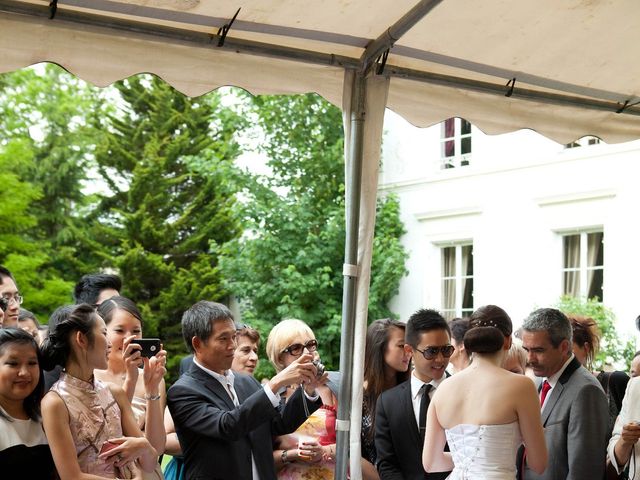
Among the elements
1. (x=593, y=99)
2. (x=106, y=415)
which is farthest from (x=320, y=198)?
(x=106, y=415)

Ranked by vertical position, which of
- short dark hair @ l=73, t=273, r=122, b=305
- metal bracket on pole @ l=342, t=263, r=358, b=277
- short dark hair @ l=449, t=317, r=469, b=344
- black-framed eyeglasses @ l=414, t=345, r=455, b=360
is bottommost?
black-framed eyeglasses @ l=414, t=345, r=455, b=360

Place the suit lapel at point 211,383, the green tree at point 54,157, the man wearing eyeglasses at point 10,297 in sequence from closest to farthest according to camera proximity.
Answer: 1. the suit lapel at point 211,383
2. the man wearing eyeglasses at point 10,297
3. the green tree at point 54,157

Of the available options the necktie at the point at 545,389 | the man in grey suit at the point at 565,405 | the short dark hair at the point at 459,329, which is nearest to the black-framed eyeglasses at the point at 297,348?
the man in grey suit at the point at 565,405

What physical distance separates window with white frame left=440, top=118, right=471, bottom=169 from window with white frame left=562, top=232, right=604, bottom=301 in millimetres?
3504

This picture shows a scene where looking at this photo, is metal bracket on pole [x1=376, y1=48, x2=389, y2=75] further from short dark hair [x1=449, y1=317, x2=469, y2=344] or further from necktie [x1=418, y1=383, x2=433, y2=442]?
short dark hair [x1=449, y1=317, x2=469, y2=344]

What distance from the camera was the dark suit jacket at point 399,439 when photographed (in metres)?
5.53

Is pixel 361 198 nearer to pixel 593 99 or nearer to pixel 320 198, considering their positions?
pixel 593 99

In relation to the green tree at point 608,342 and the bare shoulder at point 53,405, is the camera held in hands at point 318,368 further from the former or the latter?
the green tree at point 608,342

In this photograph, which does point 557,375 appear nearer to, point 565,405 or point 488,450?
point 565,405

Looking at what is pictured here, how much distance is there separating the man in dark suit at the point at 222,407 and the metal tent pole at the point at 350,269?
0.22 m

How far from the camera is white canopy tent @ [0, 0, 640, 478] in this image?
193 inches

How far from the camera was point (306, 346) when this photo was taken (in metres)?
5.81

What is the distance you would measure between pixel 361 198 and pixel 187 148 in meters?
27.7

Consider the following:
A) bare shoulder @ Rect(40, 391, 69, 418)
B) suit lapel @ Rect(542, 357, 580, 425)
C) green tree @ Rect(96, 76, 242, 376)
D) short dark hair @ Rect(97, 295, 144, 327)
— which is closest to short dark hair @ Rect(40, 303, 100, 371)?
bare shoulder @ Rect(40, 391, 69, 418)
